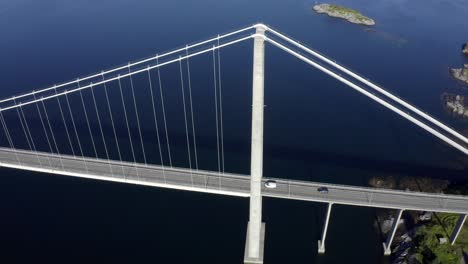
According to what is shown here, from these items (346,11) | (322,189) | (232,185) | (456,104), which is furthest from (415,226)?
(346,11)

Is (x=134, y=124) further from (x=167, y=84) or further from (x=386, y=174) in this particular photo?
(x=386, y=174)

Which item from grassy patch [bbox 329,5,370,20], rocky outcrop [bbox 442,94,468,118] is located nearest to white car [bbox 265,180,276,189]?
Answer: rocky outcrop [bbox 442,94,468,118]

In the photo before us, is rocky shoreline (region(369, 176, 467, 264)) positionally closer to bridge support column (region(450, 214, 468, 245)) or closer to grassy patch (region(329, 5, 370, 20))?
bridge support column (region(450, 214, 468, 245))

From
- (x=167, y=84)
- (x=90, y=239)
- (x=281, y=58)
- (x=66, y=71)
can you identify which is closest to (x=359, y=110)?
(x=281, y=58)

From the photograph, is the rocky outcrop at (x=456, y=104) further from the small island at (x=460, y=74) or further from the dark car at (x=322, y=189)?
the dark car at (x=322, y=189)

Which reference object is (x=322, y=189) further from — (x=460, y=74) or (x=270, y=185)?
(x=460, y=74)

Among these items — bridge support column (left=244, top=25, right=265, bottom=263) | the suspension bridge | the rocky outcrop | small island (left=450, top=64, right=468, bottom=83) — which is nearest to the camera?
bridge support column (left=244, top=25, right=265, bottom=263)

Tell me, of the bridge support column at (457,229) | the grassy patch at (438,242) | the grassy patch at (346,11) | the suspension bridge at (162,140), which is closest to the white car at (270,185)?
the suspension bridge at (162,140)
